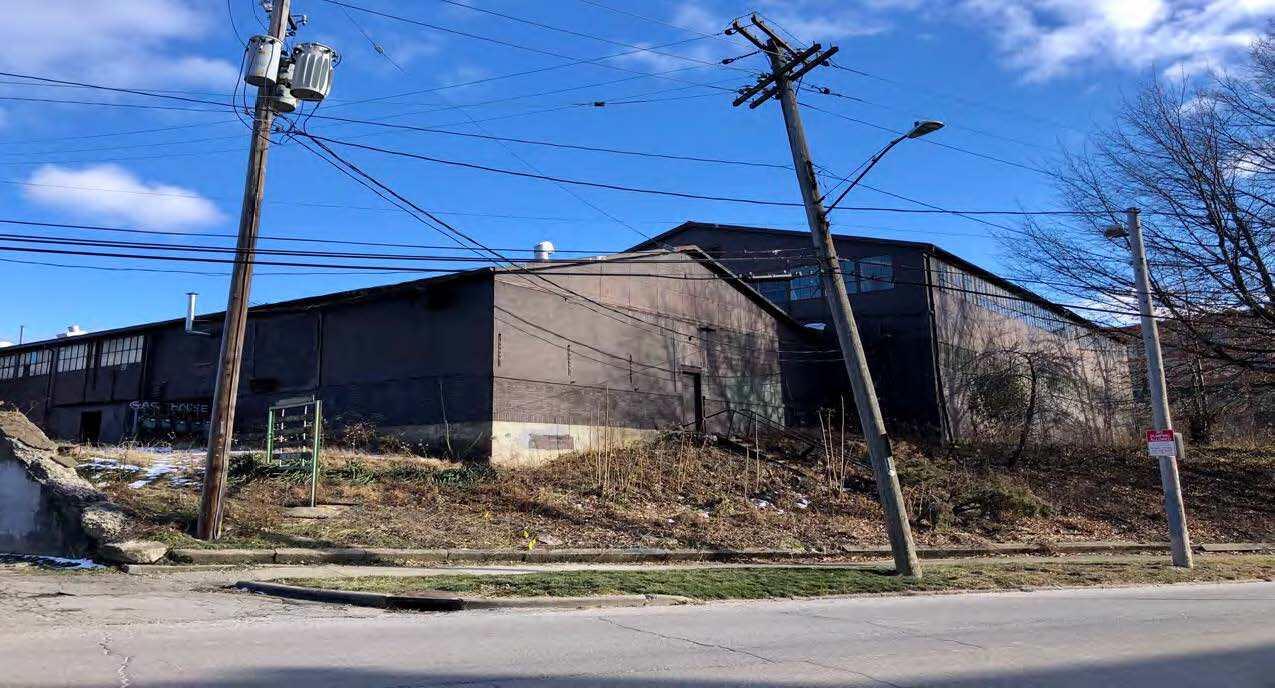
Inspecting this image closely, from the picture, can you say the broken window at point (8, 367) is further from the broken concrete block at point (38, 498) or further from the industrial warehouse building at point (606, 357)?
the broken concrete block at point (38, 498)

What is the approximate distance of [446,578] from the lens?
37.2ft

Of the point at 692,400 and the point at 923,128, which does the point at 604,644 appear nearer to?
the point at 923,128

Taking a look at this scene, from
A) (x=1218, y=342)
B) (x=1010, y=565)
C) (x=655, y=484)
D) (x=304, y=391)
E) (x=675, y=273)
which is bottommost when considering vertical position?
(x=1010, y=565)

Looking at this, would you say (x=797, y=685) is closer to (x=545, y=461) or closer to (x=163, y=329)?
(x=545, y=461)

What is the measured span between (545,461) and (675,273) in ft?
28.9

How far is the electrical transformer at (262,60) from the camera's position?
43.6 ft

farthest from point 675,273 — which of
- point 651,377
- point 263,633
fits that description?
point 263,633

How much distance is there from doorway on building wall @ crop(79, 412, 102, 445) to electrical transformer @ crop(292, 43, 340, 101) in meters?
21.2

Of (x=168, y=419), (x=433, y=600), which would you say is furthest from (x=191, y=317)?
(x=433, y=600)

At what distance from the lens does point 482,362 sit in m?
20.1

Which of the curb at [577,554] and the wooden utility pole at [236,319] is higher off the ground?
the wooden utility pole at [236,319]

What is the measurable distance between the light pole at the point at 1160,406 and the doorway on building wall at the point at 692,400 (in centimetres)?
1250

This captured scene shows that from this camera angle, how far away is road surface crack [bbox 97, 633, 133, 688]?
532 centimetres

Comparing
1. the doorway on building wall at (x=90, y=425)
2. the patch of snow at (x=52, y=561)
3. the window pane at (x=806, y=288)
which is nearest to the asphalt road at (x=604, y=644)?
the patch of snow at (x=52, y=561)
